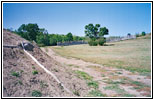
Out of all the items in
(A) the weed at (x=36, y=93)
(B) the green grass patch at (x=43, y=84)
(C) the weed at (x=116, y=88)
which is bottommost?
(C) the weed at (x=116, y=88)

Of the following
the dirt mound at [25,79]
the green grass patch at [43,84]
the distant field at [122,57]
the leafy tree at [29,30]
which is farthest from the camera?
the leafy tree at [29,30]

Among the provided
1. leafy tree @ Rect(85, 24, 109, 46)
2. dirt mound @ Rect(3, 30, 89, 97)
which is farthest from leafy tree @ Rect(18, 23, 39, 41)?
dirt mound @ Rect(3, 30, 89, 97)

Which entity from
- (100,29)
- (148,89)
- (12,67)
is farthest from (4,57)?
(100,29)

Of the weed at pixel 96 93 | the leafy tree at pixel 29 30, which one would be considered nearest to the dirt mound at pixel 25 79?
the weed at pixel 96 93

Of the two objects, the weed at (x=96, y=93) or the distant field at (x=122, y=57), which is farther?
the distant field at (x=122, y=57)

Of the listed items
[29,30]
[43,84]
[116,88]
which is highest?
[29,30]

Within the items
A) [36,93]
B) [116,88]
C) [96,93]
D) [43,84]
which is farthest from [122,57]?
[36,93]

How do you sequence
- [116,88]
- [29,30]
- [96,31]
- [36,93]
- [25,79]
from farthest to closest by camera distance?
[96,31], [29,30], [116,88], [25,79], [36,93]

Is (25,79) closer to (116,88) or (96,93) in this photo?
(96,93)

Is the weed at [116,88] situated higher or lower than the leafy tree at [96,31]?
lower

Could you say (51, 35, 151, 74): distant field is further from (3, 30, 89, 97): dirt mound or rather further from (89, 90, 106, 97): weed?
(3, 30, 89, 97): dirt mound

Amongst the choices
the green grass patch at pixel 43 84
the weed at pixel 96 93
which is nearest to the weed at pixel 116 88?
the weed at pixel 96 93

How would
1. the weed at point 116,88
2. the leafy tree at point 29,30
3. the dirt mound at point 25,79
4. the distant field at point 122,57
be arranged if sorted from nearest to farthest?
the dirt mound at point 25,79, the weed at point 116,88, the distant field at point 122,57, the leafy tree at point 29,30

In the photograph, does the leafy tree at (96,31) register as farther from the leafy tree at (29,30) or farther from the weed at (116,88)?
the weed at (116,88)
